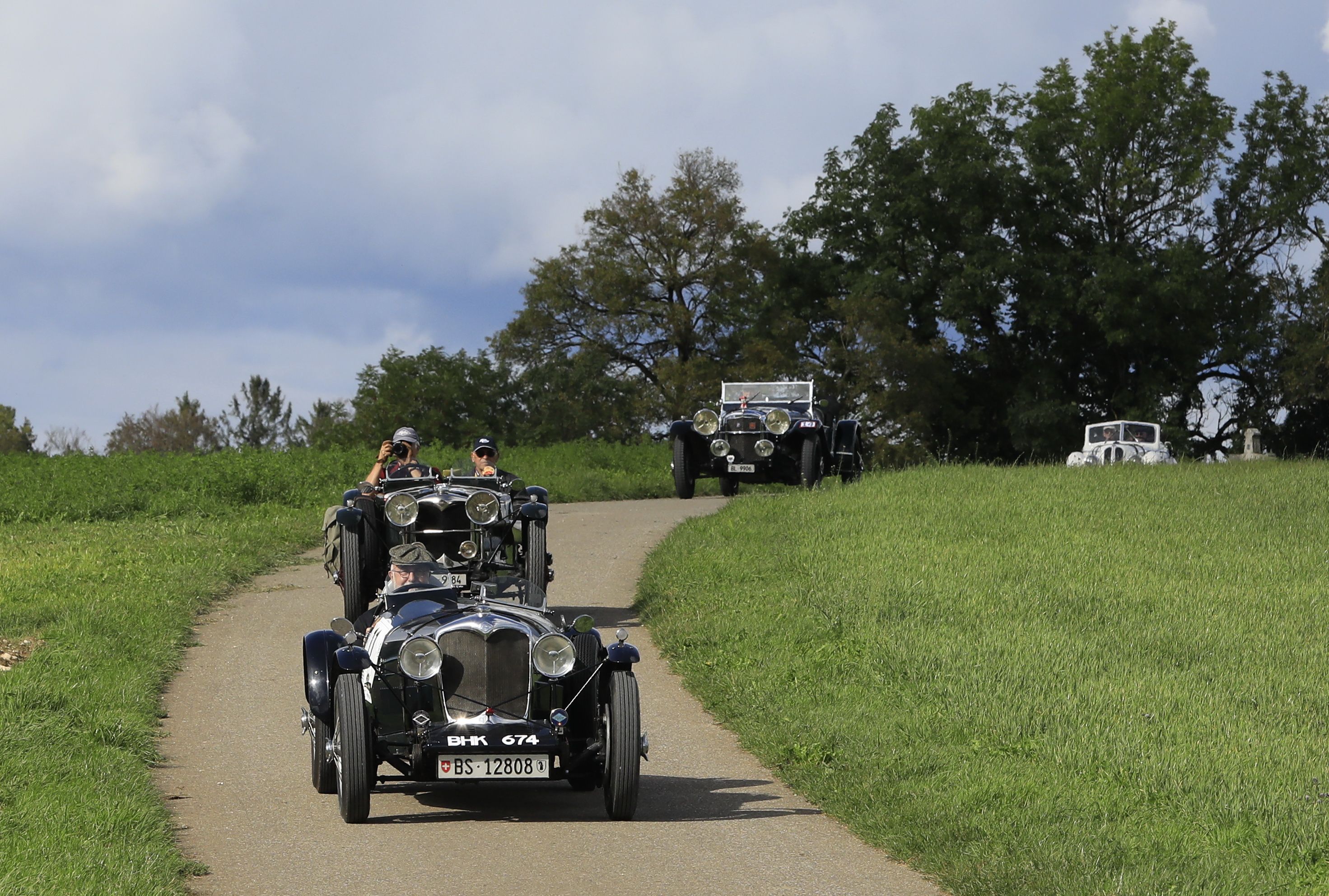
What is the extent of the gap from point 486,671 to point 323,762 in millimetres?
1210

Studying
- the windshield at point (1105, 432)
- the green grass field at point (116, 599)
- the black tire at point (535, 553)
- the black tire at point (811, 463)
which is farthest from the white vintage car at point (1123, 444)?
the black tire at point (535, 553)

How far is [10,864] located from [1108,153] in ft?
145

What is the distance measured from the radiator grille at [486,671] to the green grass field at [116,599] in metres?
1.60

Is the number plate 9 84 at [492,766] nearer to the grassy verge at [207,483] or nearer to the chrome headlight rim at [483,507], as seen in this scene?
the chrome headlight rim at [483,507]

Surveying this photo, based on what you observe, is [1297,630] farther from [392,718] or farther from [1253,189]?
[1253,189]

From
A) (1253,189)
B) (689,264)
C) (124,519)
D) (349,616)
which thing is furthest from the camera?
(689,264)

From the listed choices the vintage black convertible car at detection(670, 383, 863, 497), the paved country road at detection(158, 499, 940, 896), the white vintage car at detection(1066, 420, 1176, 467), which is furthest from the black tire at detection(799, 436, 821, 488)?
the white vintage car at detection(1066, 420, 1176, 467)

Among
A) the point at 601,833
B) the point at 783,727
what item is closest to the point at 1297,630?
the point at 783,727

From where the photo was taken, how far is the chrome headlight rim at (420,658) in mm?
7422

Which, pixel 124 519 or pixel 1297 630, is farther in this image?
pixel 124 519

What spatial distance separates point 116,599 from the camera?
14.4m

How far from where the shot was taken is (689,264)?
4928cm

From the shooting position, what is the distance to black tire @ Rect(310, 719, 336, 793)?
26.1ft

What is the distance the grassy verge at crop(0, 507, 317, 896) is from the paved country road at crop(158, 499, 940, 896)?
286 millimetres
